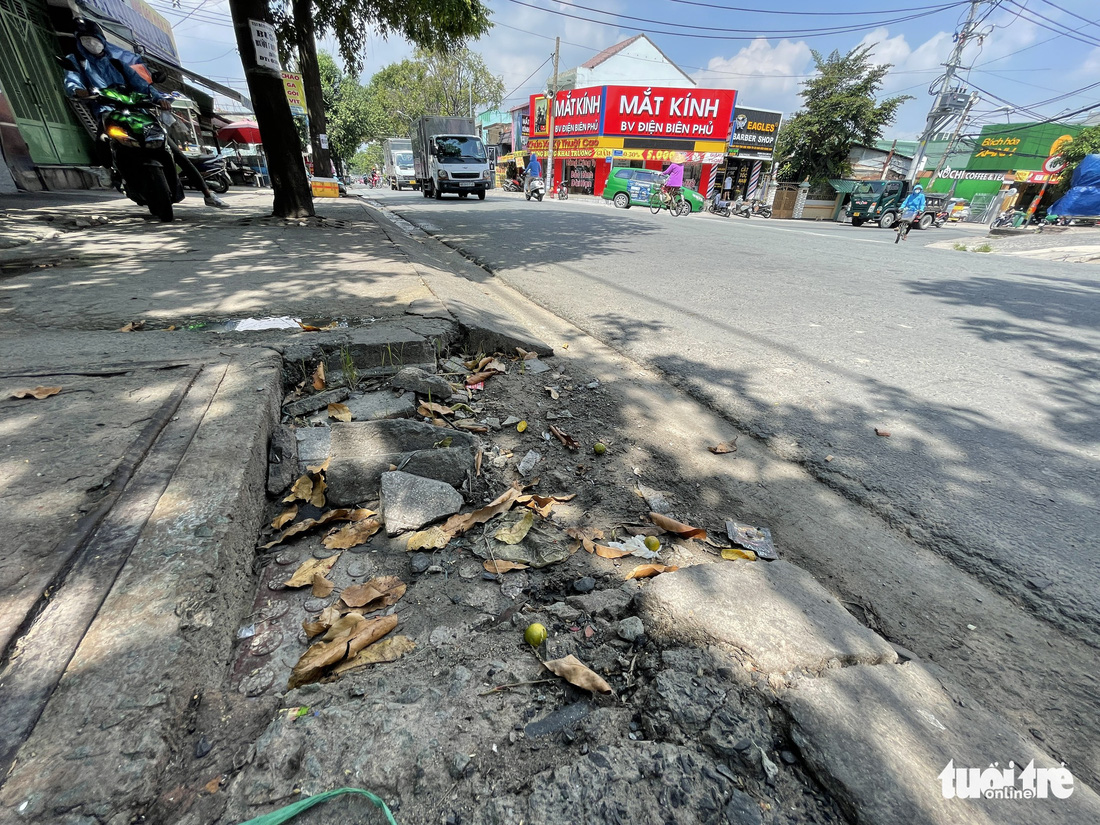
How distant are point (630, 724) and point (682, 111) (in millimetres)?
33736

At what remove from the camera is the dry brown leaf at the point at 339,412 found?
2.15 metres

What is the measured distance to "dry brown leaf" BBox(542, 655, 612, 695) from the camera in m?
1.06

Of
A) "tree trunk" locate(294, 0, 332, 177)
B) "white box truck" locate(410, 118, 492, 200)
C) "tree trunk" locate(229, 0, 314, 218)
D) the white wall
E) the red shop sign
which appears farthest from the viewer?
the white wall

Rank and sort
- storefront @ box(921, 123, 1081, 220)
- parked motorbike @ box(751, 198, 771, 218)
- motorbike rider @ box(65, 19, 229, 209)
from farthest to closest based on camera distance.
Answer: storefront @ box(921, 123, 1081, 220)
parked motorbike @ box(751, 198, 771, 218)
motorbike rider @ box(65, 19, 229, 209)

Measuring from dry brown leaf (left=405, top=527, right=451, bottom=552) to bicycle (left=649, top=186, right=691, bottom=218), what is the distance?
64.9 ft

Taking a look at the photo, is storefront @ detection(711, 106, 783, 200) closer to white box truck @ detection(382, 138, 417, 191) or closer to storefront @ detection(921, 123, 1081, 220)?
storefront @ detection(921, 123, 1081, 220)

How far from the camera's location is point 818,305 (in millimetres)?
4465

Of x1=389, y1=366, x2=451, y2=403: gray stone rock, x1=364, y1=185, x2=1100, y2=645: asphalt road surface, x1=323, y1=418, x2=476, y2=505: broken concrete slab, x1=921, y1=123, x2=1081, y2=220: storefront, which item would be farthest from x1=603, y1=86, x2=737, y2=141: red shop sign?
x1=323, y1=418, x2=476, y2=505: broken concrete slab

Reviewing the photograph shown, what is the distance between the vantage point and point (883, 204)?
20.3 m

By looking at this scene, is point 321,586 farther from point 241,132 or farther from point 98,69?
point 241,132

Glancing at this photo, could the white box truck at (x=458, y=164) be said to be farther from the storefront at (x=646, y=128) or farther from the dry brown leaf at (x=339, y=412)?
the dry brown leaf at (x=339, y=412)

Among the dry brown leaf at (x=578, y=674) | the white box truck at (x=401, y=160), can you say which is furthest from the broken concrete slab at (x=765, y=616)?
the white box truck at (x=401, y=160)

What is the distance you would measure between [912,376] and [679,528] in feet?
7.21

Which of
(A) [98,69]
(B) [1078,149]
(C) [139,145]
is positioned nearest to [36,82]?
(A) [98,69]
